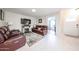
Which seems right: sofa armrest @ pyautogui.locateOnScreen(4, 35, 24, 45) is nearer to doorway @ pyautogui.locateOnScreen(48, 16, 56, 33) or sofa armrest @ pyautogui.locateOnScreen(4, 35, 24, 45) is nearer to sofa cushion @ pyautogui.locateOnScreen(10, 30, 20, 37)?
sofa cushion @ pyautogui.locateOnScreen(10, 30, 20, 37)

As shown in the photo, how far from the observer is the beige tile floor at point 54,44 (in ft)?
7.70

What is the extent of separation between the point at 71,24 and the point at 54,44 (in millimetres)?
770

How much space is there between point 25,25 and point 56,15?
3.13 feet

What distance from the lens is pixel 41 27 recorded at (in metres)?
2.64

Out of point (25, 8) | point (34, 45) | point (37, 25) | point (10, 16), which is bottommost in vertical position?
point (34, 45)

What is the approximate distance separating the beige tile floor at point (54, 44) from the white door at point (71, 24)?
0.53ft

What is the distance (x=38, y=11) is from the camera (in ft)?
7.81

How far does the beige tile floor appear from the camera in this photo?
235 cm

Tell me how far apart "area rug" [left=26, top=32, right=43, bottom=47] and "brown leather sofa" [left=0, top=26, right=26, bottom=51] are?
0.41ft

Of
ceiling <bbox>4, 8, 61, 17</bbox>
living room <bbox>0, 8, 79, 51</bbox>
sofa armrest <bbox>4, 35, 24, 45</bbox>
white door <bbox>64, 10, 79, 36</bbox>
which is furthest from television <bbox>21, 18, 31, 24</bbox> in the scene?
white door <bbox>64, 10, 79, 36</bbox>
